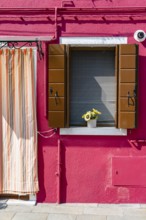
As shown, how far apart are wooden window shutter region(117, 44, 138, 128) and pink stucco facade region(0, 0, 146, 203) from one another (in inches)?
7.5

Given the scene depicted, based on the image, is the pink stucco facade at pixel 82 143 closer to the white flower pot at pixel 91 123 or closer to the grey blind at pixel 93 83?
the white flower pot at pixel 91 123

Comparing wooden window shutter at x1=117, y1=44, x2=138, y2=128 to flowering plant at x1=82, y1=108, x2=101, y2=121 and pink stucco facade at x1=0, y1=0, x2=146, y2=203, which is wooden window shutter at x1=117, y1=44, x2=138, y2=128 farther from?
flowering plant at x1=82, y1=108, x2=101, y2=121

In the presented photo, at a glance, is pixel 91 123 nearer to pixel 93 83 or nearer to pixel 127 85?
pixel 93 83

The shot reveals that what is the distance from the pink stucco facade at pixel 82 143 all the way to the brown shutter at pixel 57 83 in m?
0.19

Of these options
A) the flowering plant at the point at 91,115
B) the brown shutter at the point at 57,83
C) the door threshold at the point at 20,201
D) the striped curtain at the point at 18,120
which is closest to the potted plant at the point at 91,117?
the flowering plant at the point at 91,115

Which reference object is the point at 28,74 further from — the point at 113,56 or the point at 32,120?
the point at 113,56

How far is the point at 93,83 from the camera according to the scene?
5867 millimetres

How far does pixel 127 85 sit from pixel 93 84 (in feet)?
1.98

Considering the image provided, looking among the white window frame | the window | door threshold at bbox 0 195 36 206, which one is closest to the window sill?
the white window frame

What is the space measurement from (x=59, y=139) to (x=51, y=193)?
3.09ft

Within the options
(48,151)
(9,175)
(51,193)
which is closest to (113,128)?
(48,151)

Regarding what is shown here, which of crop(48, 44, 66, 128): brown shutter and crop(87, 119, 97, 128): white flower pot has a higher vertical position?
crop(48, 44, 66, 128): brown shutter

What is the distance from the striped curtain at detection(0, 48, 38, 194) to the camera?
226 inches

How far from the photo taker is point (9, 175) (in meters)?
5.85
